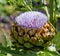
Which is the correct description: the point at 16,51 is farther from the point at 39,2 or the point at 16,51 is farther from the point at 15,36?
the point at 39,2

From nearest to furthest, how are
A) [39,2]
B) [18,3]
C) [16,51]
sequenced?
[16,51] → [18,3] → [39,2]

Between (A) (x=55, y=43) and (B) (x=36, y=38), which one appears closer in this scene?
(B) (x=36, y=38)

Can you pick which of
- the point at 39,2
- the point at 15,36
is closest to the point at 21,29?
the point at 15,36

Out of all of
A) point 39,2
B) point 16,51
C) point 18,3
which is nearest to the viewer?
point 16,51

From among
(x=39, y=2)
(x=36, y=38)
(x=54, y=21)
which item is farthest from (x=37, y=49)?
(x=39, y=2)

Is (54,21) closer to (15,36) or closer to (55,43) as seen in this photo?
(55,43)

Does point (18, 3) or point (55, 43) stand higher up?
point (18, 3)
